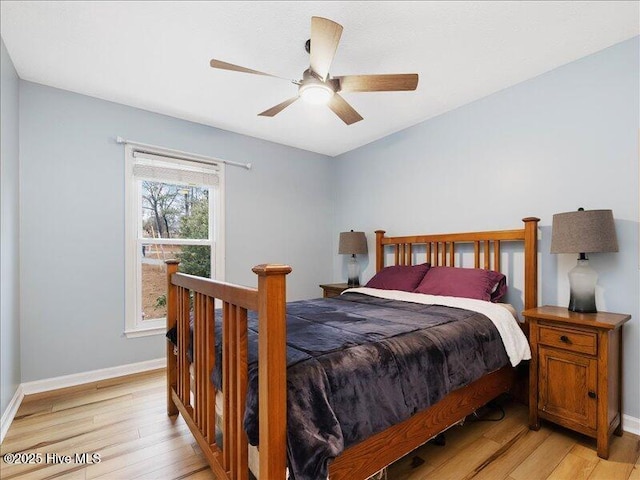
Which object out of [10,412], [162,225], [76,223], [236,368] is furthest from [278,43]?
[10,412]

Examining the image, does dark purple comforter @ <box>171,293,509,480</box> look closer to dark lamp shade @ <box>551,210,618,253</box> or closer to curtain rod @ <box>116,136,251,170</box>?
dark lamp shade @ <box>551,210,618,253</box>

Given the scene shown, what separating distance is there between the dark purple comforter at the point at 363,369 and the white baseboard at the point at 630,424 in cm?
88

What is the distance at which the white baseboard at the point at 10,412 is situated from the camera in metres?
1.93

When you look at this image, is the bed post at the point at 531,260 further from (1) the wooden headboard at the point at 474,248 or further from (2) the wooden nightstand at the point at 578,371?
(2) the wooden nightstand at the point at 578,371

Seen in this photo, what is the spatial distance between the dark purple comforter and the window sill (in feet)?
5.82

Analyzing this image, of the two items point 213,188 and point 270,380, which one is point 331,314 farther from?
point 213,188

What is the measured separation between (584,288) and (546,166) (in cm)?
97

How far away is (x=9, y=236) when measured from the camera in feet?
7.16

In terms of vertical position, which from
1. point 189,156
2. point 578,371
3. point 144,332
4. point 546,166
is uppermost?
point 189,156

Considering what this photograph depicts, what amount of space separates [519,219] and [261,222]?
2660mm

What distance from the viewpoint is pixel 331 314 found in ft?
6.77

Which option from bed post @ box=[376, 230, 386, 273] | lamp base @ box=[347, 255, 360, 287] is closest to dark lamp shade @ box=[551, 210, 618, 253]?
bed post @ box=[376, 230, 386, 273]

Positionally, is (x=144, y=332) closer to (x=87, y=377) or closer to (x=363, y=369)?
(x=87, y=377)

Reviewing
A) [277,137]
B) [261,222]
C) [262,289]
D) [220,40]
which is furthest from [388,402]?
[277,137]
